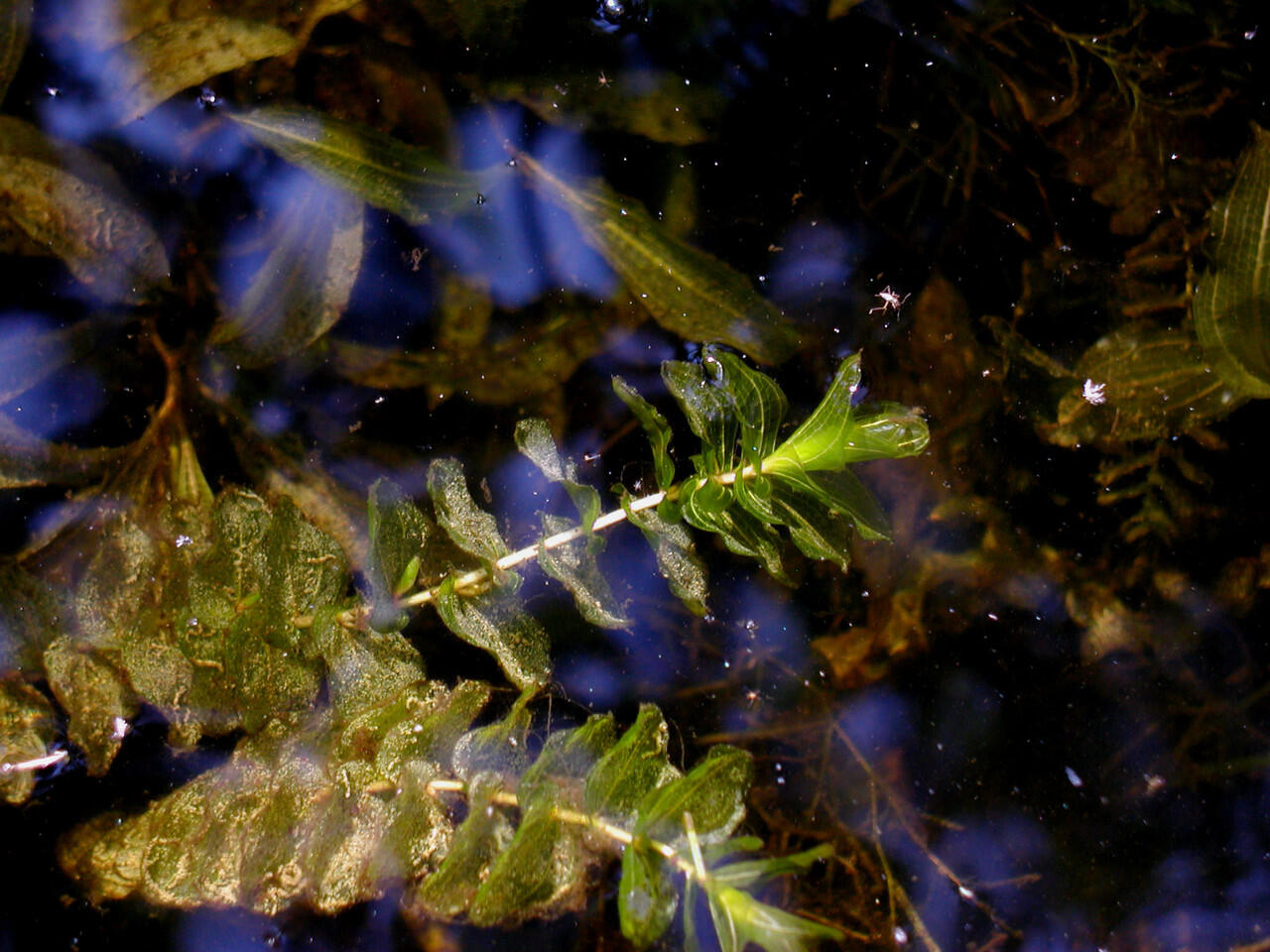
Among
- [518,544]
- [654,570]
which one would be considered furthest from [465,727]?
[654,570]

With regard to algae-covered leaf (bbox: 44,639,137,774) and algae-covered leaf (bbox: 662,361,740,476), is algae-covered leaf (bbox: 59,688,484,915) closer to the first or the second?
algae-covered leaf (bbox: 44,639,137,774)

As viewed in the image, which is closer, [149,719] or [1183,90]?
[149,719]

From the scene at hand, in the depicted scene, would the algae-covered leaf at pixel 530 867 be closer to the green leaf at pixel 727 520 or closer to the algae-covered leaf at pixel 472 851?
the algae-covered leaf at pixel 472 851

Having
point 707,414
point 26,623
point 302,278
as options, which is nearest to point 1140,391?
point 707,414

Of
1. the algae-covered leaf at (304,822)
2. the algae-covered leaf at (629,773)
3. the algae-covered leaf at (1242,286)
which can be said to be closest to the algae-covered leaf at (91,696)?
the algae-covered leaf at (304,822)

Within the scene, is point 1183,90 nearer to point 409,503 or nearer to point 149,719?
point 409,503
